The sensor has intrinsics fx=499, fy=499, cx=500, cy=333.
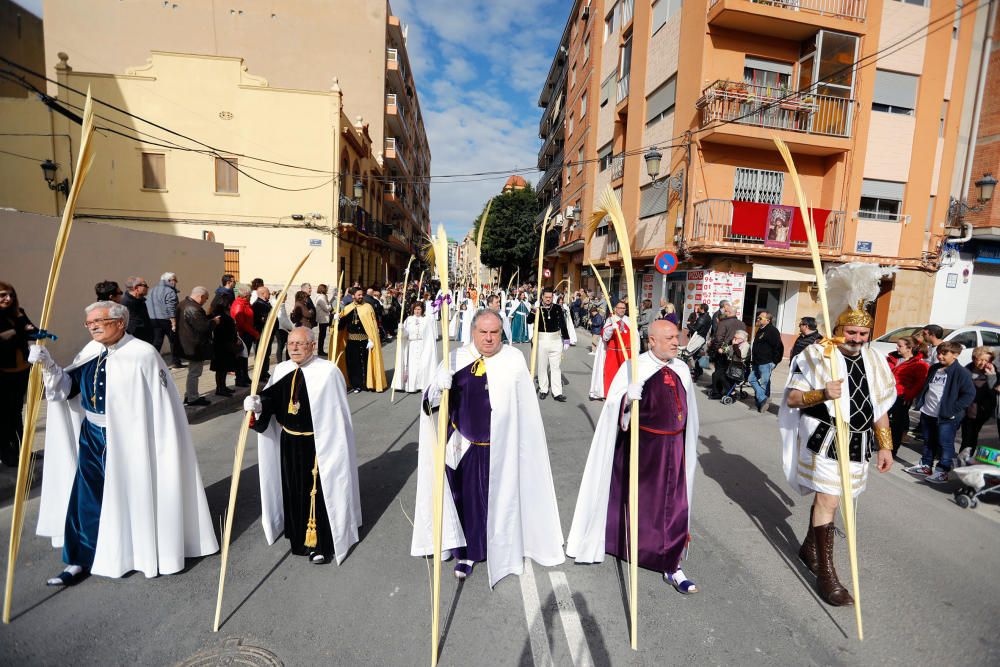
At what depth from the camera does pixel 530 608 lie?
9.90ft

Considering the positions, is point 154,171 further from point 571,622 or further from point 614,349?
point 571,622

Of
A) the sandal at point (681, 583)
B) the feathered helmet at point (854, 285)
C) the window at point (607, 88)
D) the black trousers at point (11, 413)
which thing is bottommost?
the sandal at point (681, 583)

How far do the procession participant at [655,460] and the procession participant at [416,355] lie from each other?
599 cm

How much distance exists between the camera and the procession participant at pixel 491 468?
10.7ft

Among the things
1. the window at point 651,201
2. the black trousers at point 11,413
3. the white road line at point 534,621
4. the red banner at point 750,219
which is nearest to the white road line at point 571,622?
the white road line at point 534,621

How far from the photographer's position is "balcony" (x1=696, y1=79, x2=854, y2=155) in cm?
1413

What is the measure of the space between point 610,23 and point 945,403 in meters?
22.5

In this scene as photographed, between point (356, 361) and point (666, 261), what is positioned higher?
point (666, 261)

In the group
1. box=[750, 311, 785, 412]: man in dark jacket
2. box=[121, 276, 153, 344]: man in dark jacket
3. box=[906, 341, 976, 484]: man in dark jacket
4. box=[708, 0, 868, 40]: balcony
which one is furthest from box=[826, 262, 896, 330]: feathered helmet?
box=[708, 0, 868, 40]: balcony

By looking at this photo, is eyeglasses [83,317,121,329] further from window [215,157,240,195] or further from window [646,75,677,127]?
window [215,157,240,195]

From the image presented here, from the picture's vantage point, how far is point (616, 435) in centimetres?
345

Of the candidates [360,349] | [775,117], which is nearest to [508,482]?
[360,349]

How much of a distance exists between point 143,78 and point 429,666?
23.5m

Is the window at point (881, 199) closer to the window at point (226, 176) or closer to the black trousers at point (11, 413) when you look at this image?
the black trousers at point (11, 413)
